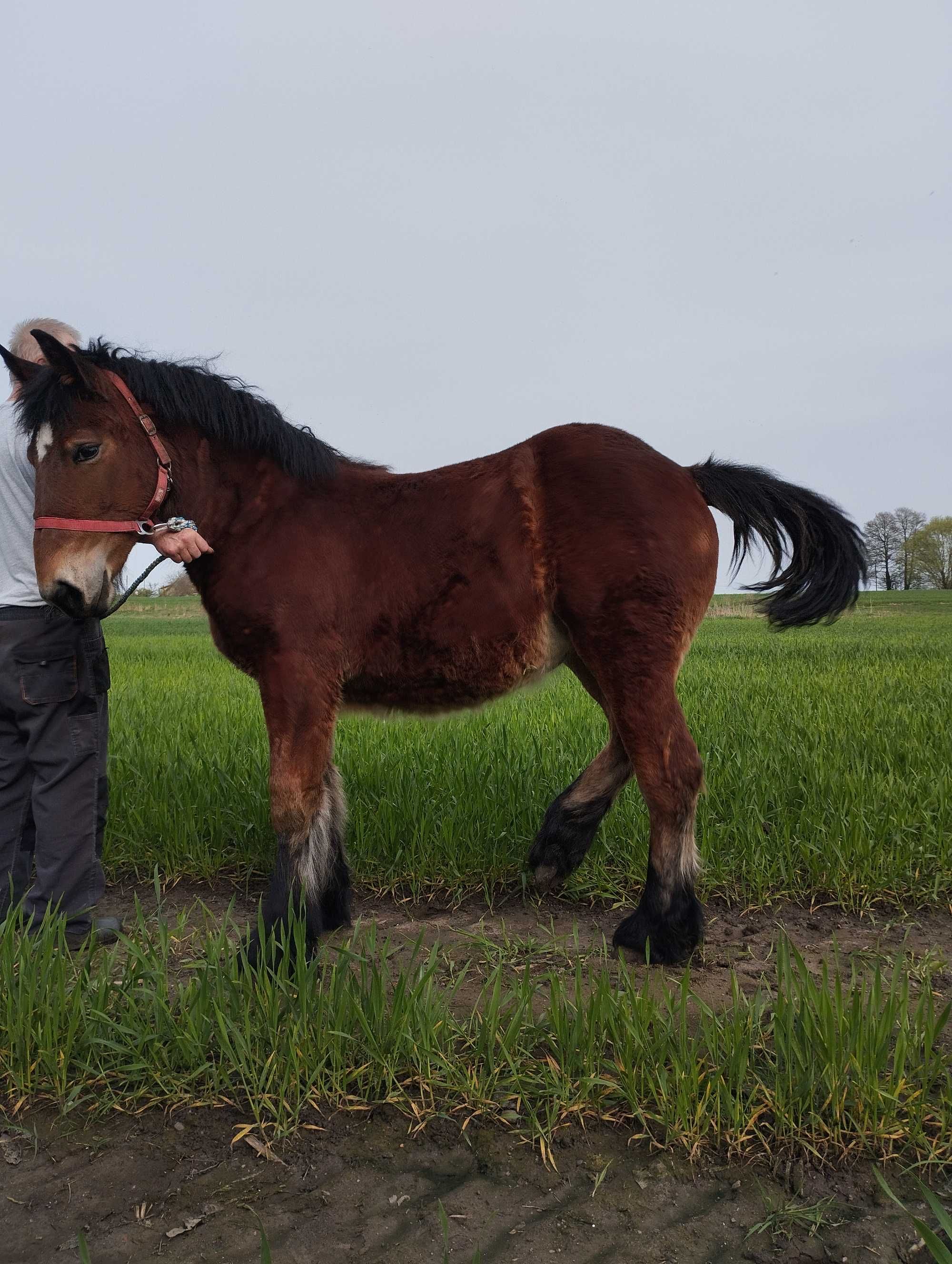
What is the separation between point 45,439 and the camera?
3215 mm

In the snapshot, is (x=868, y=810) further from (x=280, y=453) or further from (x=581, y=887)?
(x=280, y=453)

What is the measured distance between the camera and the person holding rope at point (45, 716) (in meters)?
3.62

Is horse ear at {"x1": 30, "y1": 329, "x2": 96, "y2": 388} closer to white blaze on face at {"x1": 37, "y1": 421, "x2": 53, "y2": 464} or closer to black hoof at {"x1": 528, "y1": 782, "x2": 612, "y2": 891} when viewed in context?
white blaze on face at {"x1": 37, "y1": 421, "x2": 53, "y2": 464}

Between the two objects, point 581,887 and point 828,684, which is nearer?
point 581,887

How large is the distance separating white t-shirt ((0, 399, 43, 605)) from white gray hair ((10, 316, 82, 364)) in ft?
1.08

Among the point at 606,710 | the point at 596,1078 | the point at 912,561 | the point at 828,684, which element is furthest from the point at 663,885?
the point at 912,561

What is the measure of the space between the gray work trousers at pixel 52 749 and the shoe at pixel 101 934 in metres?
0.03

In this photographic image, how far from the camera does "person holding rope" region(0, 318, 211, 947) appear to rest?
362cm

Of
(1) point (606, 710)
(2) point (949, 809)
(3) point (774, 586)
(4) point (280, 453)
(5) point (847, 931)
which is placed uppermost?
(4) point (280, 453)

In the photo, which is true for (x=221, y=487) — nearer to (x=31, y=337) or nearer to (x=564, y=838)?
(x=31, y=337)

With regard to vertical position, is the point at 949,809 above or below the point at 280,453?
below

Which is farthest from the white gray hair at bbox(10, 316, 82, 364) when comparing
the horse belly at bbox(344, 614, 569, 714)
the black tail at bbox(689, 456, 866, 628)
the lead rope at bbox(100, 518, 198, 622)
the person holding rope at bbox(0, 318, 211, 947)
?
the black tail at bbox(689, 456, 866, 628)

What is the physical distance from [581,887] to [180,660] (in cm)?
1165

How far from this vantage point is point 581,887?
13.3 feet
